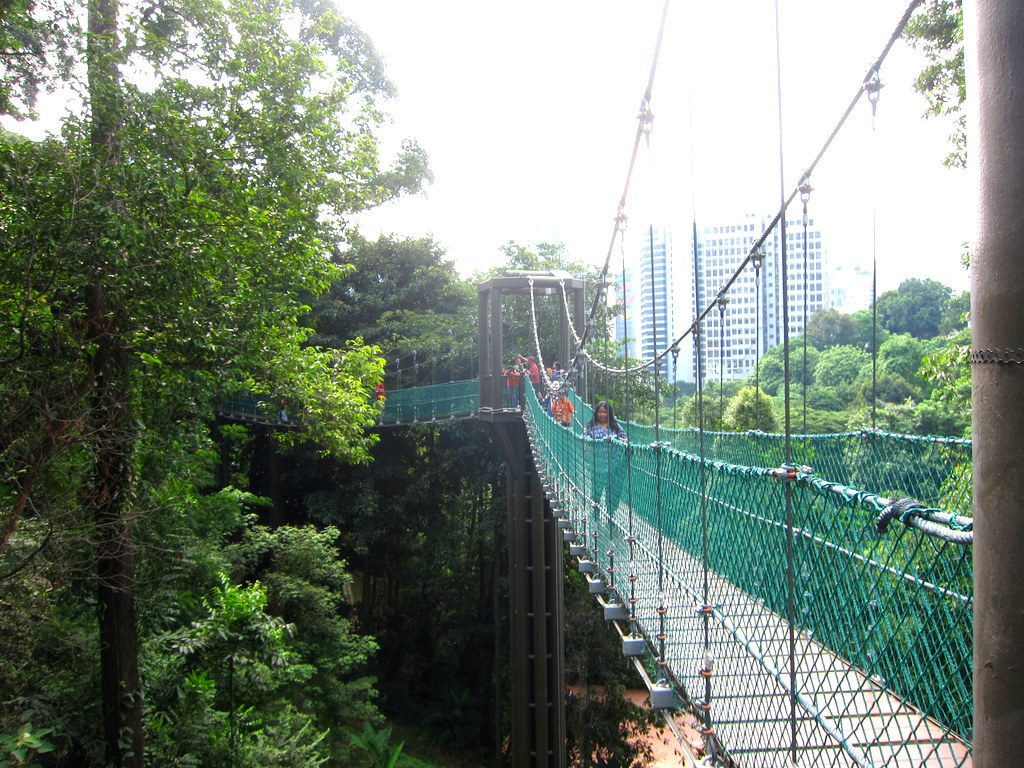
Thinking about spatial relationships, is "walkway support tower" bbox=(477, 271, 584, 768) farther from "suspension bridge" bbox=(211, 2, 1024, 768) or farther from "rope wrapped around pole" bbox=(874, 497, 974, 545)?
"rope wrapped around pole" bbox=(874, 497, 974, 545)

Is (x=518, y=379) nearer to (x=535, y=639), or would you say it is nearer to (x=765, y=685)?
(x=535, y=639)

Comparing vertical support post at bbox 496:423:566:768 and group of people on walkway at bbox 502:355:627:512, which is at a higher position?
group of people on walkway at bbox 502:355:627:512

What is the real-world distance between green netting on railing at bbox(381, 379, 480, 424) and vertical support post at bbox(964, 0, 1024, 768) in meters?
8.13

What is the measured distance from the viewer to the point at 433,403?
30.6 feet

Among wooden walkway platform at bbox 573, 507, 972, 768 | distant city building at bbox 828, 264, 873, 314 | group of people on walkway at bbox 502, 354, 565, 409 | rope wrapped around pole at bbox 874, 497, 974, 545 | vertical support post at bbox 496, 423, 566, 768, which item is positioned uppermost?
distant city building at bbox 828, 264, 873, 314

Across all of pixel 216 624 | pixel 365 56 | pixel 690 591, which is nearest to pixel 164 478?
pixel 216 624

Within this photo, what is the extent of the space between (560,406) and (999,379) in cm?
484

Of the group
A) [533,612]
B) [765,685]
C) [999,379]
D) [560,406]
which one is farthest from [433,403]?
[999,379]

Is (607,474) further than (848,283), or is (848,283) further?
(848,283)

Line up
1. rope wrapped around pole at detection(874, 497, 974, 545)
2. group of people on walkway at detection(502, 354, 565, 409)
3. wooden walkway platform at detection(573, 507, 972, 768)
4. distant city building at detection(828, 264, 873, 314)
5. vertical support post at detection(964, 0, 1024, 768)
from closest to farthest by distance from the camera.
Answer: vertical support post at detection(964, 0, 1024, 768)
rope wrapped around pole at detection(874, 497, 974, 545)
wooden walkway platform at detection(573, 507, 972, 768)
distant city building at detection(828, 264, 873, 314)
group of people on walkway at detection(502, 354, 565, 409)

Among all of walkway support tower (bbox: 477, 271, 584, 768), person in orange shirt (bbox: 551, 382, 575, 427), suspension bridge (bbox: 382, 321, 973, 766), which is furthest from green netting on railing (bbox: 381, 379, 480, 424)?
suspension bridge (bbox: 382, 321, 973, 766)

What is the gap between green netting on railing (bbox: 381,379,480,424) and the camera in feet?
29.6

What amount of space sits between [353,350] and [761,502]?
476 cm

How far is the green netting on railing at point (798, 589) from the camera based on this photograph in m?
1.09
